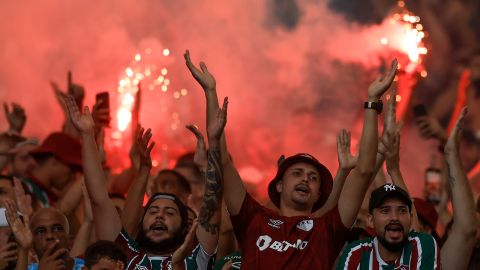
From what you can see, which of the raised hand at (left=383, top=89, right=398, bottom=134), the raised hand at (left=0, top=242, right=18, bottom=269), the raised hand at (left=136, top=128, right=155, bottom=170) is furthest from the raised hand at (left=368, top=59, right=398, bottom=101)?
the raised hand at (left=0, top=242, right=18, bottom=269)

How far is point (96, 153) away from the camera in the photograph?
24.0ft

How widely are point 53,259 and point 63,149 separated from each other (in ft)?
7.53

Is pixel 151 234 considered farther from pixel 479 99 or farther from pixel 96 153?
pixel 479 99

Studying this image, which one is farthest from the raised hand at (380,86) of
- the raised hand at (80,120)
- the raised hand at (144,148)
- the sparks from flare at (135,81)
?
the sparks from flare at (135,81)

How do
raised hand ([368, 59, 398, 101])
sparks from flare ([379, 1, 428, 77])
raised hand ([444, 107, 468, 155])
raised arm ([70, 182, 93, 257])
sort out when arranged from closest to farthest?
raised hand ([368, 59, 398, 101]), raised hand ([444, 107, 468, 155]), raised arm ([70, 182, 93, 257]), sparks from flare ([379, 1, 428, 77])

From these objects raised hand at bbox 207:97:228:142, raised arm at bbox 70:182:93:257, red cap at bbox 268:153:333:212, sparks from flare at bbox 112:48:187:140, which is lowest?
raised arm at bbox 70:182:93:257

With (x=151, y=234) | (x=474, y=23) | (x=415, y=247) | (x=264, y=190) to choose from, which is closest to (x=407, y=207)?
(x=415, y=247)

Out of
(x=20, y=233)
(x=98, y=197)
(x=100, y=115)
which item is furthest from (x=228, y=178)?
(x=100, y=115)

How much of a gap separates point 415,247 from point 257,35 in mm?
6487

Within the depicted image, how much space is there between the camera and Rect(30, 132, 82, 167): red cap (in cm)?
911

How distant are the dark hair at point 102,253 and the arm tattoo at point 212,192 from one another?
0.53 m

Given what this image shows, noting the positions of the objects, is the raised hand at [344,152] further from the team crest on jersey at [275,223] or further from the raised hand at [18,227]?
the raised hand at [18,227]

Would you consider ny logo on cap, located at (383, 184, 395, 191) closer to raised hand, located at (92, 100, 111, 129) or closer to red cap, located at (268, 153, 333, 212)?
red cap, located at (268, 153, 333, 212)

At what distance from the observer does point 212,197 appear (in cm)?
693
